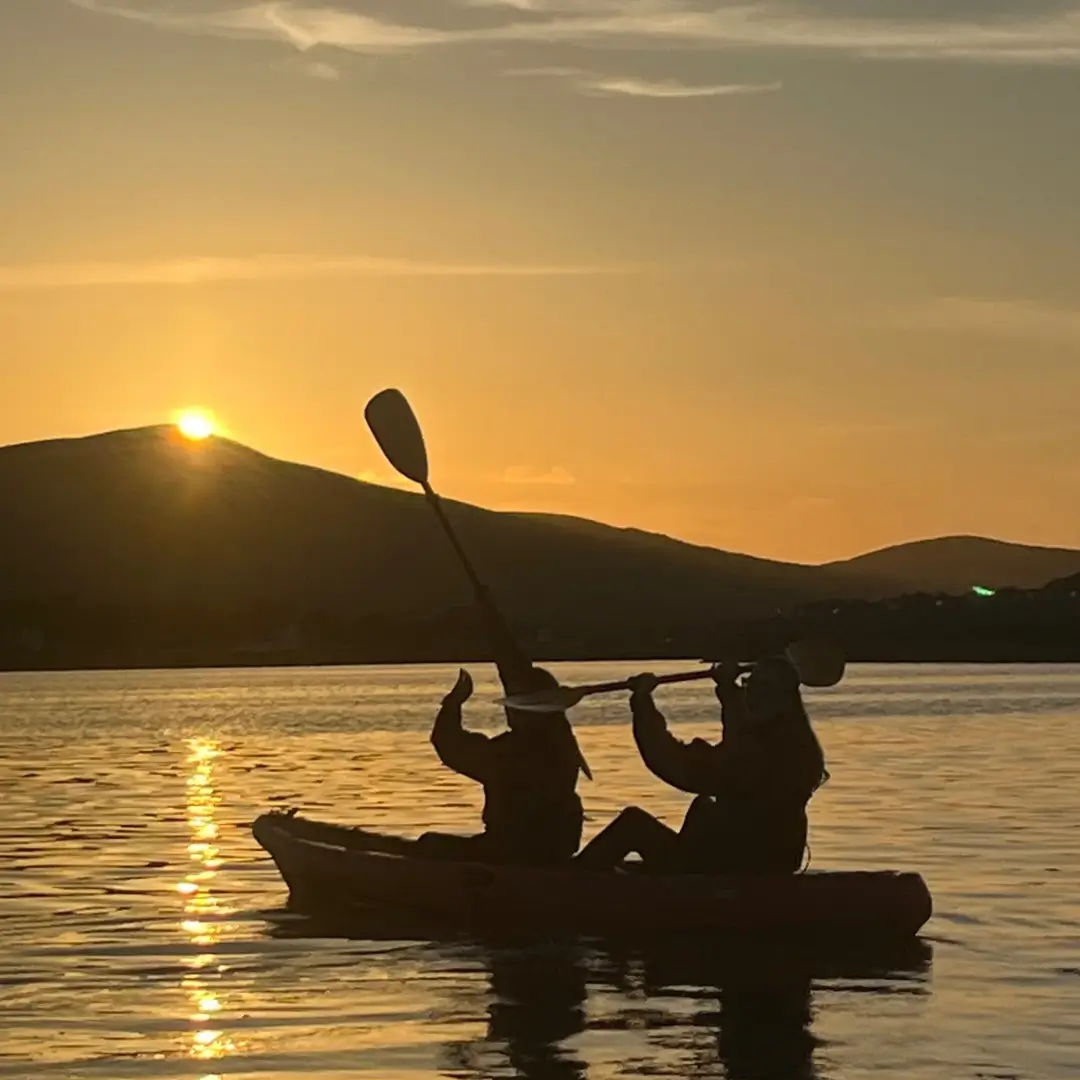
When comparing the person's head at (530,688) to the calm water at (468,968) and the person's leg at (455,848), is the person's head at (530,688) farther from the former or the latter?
the calm water at (468,968)

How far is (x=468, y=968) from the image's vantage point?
15.1m

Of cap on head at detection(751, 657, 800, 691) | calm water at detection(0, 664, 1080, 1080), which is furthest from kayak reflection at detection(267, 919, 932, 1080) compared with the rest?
cap on head at detection(751, 657, 800, 691)

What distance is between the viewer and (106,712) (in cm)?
6538

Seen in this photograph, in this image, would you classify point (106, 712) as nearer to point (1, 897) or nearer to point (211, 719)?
point (211, 719)

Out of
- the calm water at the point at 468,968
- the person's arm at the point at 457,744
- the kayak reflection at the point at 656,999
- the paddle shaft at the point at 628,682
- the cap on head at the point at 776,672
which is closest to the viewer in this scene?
the kayak reflection at the point at 656,999

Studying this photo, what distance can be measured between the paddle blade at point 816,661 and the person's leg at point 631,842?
1737mm

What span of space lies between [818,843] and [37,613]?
108327mm

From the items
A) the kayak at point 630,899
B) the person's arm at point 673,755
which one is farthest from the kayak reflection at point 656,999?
the person's arm at point 673,755

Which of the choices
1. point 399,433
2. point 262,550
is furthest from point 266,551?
point 399,433

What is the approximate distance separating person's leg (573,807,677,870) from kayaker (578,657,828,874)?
0.33 metres

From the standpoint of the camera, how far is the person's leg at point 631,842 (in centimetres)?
1602

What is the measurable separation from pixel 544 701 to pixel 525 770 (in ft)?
2.07

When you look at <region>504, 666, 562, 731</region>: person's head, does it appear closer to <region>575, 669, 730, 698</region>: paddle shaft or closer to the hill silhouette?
<region>575, 669, 730, 698</region>: paddle shaft

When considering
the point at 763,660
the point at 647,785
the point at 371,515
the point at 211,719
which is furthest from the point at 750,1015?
the point at 371,515
